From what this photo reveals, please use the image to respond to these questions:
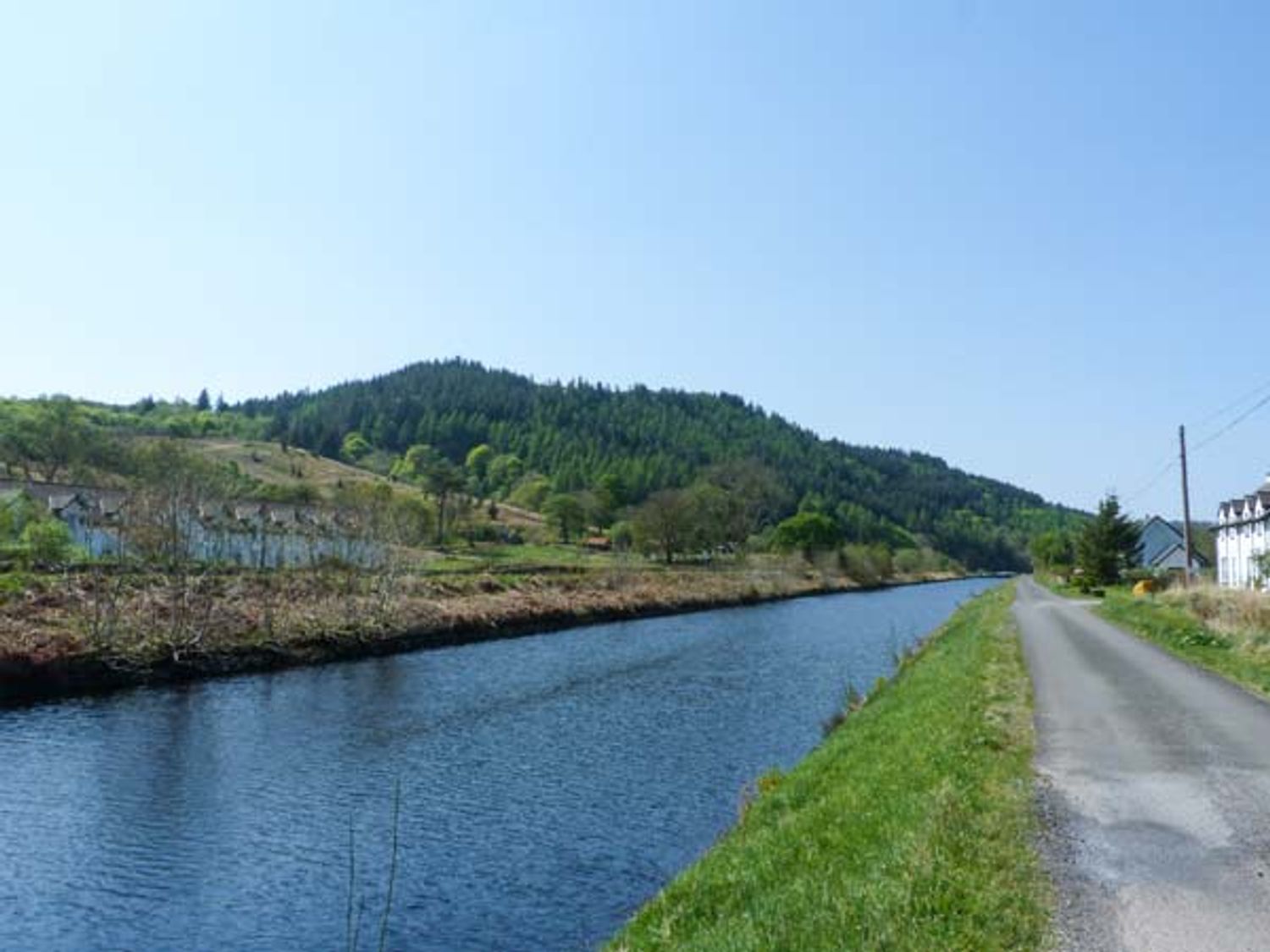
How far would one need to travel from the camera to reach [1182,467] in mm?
45062

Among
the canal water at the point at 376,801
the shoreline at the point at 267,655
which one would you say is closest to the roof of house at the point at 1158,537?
the shoreline at the point at 267,655

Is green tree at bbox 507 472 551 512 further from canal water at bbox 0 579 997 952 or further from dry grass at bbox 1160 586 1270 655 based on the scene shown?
dry grass at bbox 1160 586 1270 655

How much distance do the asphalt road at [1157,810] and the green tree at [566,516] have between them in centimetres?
10449

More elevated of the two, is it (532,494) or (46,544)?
(532,494)

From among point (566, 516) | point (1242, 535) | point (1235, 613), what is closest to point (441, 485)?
point (566, 516)

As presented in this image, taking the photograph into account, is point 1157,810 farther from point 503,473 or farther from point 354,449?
point 354,449

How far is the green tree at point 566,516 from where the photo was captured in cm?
12444

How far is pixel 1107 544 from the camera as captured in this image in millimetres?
64625

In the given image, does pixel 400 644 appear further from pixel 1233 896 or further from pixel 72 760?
pixel 1233 896

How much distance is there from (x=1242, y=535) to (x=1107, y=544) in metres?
15.1

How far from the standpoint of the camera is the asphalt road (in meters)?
7.61

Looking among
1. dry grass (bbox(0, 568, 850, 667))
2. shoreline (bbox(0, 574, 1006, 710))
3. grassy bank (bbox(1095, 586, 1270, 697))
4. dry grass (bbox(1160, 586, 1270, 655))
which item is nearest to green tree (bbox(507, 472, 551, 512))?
shoreline (bbox(0, 574, 1006, 710))

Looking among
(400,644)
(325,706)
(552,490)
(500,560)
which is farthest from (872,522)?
(325,706)

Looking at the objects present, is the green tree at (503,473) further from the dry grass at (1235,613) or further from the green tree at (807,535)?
the dry grass at (1235,613)
